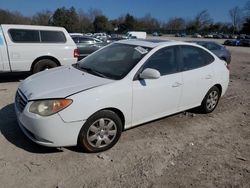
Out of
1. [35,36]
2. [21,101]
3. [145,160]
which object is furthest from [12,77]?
[145,160]

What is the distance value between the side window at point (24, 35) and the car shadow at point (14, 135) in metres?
3.05

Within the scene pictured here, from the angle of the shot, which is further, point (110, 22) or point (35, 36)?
point (110, 22)

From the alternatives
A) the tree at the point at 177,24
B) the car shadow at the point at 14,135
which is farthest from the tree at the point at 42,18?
the car shadow at the point at 14,135

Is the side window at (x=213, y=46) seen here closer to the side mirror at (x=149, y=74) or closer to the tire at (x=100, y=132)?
the side mirror at (x=149, y=74)

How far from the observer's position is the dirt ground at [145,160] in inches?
118

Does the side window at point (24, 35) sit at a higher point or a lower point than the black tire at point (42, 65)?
higher

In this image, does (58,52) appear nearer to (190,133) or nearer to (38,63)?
(38,63)

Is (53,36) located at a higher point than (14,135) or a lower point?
higher

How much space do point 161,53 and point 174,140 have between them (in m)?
1.47

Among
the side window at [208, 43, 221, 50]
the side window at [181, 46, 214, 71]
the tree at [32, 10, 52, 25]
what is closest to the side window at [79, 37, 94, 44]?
the side window at [208, 43, 221, 50]

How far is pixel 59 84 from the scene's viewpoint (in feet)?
11.6

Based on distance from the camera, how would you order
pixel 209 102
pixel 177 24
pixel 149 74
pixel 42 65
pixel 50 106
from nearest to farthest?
pixel 50 106
pixel 149 74
pixel 209 102
pixel 42 65
pixel 177 24

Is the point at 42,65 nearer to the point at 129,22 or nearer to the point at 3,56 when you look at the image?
the point at 3,56

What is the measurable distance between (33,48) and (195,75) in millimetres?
5057
